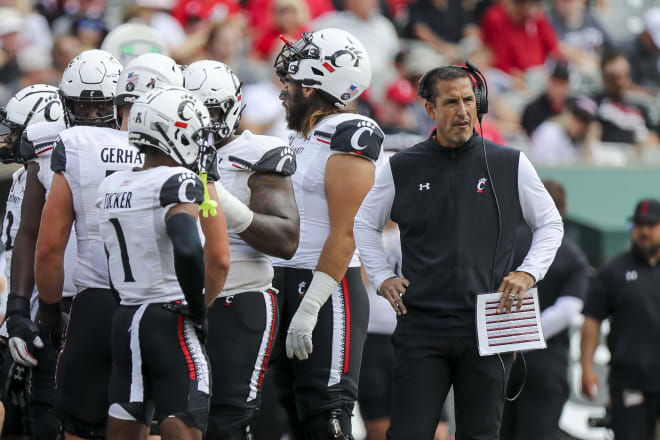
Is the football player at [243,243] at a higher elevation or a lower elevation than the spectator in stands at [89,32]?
lower

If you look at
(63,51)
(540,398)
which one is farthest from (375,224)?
(63,51)

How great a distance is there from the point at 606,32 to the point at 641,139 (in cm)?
283

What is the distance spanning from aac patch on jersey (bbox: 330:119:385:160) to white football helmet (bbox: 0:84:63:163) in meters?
1.53

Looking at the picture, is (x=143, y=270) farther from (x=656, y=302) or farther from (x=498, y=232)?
(x=656, y=302)

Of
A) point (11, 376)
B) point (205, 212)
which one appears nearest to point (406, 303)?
point (205, 212)

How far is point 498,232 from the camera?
5.07 m

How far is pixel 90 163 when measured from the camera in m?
4.93

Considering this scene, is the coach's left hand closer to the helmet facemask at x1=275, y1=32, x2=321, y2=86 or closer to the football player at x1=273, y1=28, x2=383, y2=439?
the football player at x1=273, y1=28, x2=383, y2=439

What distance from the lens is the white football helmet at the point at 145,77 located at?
16.3 feet

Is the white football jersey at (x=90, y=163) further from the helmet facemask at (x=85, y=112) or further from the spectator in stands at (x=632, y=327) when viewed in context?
the spectator in stands at (x=632, y=327)

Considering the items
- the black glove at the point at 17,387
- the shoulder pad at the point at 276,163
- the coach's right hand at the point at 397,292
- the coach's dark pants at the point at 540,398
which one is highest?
the shoulder pad at the point at 276,163

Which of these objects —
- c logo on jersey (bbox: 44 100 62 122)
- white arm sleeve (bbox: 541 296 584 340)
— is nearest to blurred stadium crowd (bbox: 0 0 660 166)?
white arm sleeve (bbox: 541 296 584 340)

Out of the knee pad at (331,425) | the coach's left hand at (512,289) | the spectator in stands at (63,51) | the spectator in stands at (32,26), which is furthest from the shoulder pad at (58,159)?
the spectator in stands at (32,26)

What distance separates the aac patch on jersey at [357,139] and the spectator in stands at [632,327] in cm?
320
